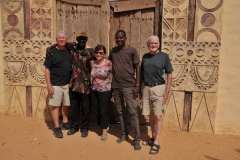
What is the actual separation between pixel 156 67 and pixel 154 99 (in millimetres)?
493

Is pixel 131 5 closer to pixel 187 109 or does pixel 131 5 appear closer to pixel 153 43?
pixel 153 43

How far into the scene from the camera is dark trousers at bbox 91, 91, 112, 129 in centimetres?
390

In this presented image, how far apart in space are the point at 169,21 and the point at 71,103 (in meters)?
2.32

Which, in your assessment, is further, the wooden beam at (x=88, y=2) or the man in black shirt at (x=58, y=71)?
the wooden beam at (x=88, y=2)

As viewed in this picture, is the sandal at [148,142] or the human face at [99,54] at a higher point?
the human face at [99,54]

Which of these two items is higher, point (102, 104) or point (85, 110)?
point (102, 104)

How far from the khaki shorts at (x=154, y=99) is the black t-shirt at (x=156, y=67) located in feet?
0.41

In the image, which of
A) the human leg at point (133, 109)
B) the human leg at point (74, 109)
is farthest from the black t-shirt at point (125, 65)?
the human leg at point (74, 109)

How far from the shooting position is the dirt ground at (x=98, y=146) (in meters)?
3.46

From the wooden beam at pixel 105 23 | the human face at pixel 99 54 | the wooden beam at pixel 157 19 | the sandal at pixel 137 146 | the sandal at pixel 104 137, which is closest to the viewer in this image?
the sandal at pixel 137 146

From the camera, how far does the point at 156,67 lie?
11.3 feet

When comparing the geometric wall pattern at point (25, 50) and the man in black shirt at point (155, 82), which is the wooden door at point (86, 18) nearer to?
the geometric wall pattern at point (25, 50)

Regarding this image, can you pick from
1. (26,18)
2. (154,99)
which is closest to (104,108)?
(154,99)

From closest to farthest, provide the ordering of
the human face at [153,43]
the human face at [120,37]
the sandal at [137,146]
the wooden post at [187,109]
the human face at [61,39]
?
the human face at [153,43]
the human face at [120,37]
the sandal at [137,146]
the human face at [61,39]
the wooden post at [187,109]
